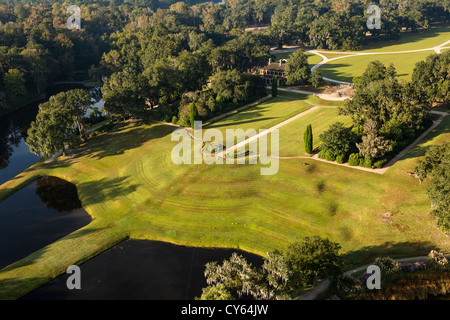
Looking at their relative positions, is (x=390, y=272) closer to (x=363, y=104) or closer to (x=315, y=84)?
(x=363, y=104)

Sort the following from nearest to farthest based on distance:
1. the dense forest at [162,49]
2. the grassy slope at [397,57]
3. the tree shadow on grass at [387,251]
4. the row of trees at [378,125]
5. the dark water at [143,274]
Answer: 1. the dark water at [143,274]
2. the tree shadow on grass at [387,251]
3. the row of trees at [378,125]
4. the dense forest at [162,49]
5. the grassy slope at [397,57]

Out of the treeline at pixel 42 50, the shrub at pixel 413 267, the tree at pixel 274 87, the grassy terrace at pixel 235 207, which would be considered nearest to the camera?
the shrub at pixel 413 267

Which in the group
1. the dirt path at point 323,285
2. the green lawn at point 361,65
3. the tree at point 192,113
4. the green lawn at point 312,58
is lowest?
the dirt path at point 323,285

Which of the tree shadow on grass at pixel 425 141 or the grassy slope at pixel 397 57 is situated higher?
the grassy slope at pixel 397 57

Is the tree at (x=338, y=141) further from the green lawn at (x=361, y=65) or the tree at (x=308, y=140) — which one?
the green lawn at (x=361, y=65)

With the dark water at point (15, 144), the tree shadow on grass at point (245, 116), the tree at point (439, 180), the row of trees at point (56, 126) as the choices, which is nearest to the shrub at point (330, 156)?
the tree at point (439, 180)

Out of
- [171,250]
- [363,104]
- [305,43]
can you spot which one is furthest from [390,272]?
[305,43]

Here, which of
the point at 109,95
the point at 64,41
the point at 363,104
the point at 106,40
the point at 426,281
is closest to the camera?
the point at 426,281

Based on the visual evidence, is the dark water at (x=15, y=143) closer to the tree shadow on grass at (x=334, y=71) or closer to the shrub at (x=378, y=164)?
the shrub at (x=378, y=164)
